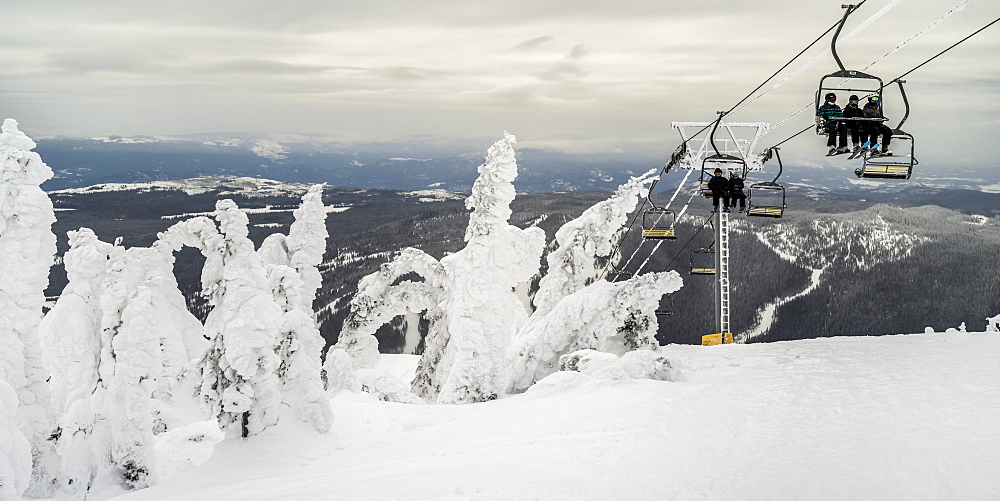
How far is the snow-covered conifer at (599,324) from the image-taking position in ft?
75.4

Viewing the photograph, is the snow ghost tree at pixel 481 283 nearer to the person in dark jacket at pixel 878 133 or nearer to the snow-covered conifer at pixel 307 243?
the snow-covered conifer at pixel 307 243

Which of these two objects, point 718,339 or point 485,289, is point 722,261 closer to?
point 718,339

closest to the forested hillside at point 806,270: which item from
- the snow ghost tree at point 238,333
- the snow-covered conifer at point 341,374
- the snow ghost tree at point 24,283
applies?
the snow-covered conifer at point 341,374

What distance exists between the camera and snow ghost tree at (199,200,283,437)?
1728 cm

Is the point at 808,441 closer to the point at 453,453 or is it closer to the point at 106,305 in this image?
the point at 453,453

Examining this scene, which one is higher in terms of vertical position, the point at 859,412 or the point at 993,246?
the point at 859,412

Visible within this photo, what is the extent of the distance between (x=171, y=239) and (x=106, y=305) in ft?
11.4

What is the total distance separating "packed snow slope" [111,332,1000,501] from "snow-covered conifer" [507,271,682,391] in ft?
9.45

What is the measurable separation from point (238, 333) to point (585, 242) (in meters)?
14.7

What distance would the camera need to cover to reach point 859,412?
11.7 meters

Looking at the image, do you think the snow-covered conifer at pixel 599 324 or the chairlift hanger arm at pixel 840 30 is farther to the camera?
the snow-covered conifer at pixel 599 324

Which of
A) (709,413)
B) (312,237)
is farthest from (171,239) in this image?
(709,413)

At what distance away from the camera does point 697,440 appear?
1163 cm

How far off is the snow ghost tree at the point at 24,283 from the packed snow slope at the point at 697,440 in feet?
11.2
